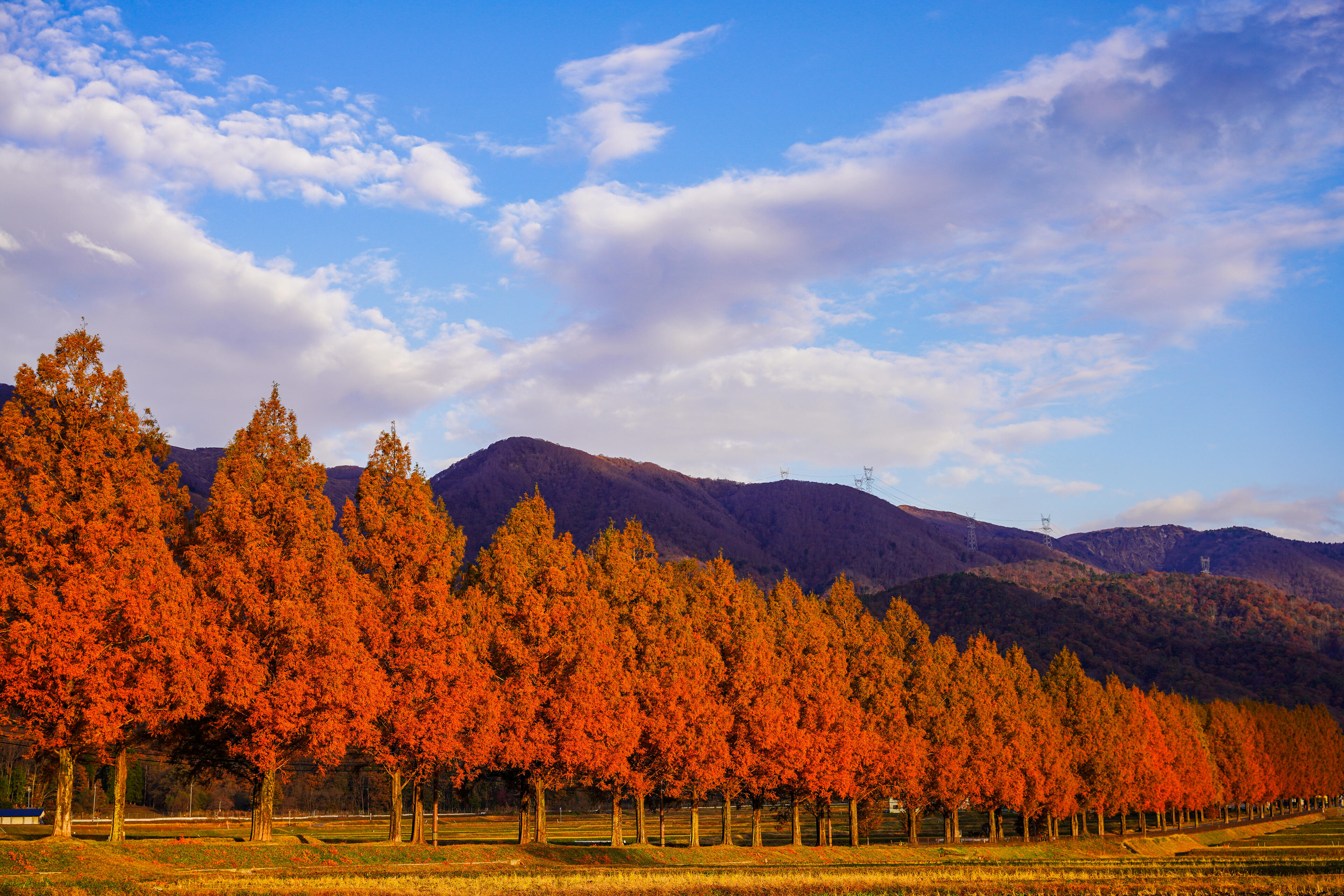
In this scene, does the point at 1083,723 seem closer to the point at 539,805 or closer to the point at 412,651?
the point at 539,805

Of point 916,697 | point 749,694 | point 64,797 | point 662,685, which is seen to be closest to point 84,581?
point 64,797


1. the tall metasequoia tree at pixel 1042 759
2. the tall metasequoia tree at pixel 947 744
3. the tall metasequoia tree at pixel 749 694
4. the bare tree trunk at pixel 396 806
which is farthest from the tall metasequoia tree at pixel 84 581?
the tall metasequoia tree at pixel 1042 759

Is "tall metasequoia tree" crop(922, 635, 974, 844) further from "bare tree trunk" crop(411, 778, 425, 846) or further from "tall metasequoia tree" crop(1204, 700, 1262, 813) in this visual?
"tall metasequoia tree" crop(1204, 700, 1262, 813)

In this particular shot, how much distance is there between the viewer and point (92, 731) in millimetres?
32281

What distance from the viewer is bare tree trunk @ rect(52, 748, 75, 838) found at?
30609 millimetres

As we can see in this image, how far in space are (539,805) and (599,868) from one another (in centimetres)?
895

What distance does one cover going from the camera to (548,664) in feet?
158

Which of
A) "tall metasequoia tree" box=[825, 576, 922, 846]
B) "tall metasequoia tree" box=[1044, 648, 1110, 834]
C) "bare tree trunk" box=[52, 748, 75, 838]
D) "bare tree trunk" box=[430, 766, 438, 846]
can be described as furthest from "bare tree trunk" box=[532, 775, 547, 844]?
"tall metasequoia tree" box=[1044, 648, 1110, 834]

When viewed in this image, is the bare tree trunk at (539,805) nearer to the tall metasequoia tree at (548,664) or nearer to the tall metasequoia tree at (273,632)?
the tall metasequoia tree at (548,664)

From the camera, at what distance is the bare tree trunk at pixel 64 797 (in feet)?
100

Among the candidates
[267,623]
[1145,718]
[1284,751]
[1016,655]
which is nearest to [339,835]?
[267,623]

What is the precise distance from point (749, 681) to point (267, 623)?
28.5 metres

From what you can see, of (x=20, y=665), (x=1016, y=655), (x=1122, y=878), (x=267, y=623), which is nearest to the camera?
(x=20, y=665)

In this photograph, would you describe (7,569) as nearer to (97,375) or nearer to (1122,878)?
(97,375)
